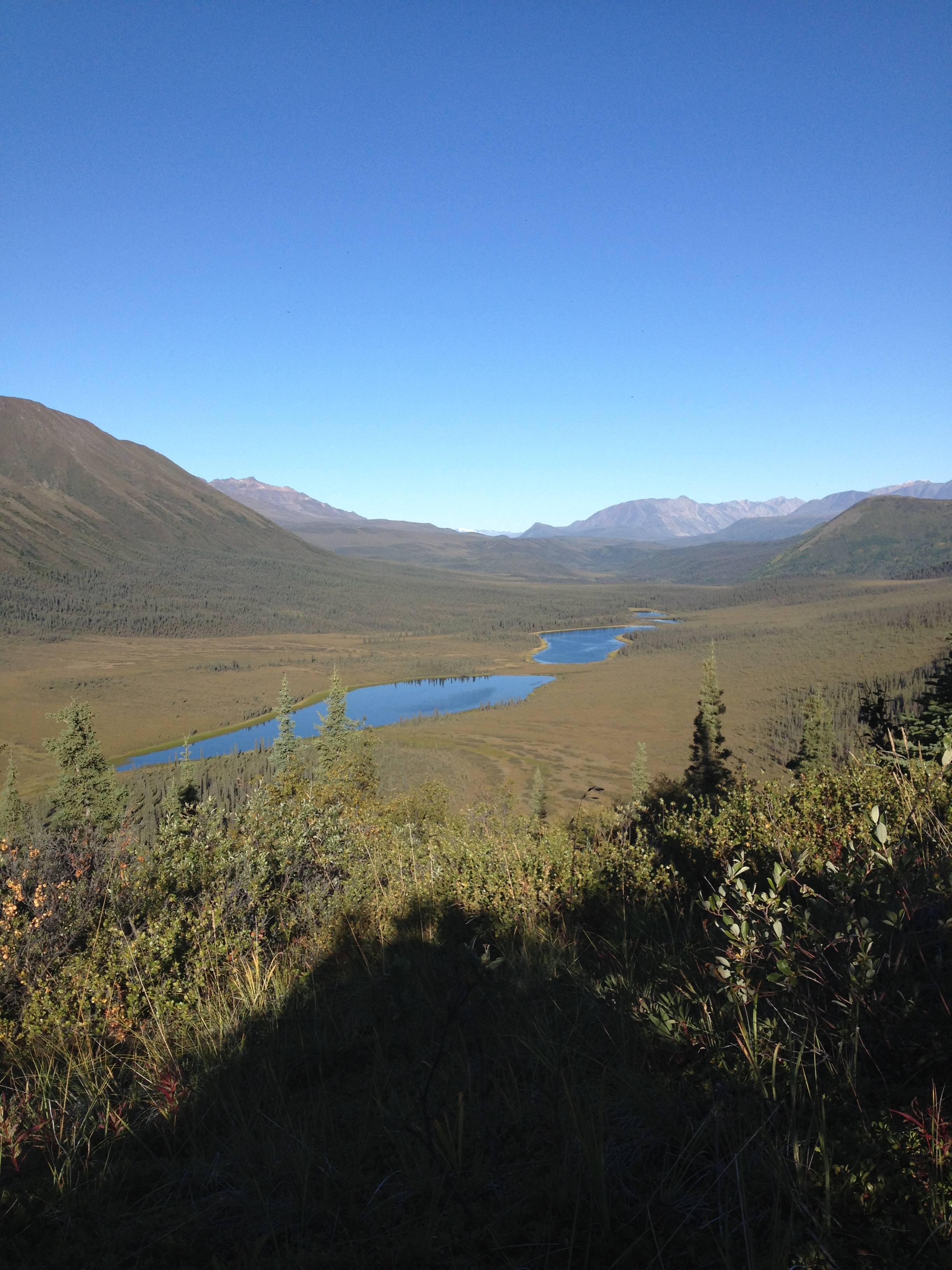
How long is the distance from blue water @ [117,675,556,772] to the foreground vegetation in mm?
61878

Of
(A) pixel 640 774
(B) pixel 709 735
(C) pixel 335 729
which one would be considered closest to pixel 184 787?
(C) pixel 335 729

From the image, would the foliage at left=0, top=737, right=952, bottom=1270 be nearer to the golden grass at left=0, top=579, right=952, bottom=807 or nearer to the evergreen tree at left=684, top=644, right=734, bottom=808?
the evergreen tree at left=684, top=644, right=734, bottom=808

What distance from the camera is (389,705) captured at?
109375mm

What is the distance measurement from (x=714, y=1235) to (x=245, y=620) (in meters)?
208

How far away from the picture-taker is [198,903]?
6082 mm

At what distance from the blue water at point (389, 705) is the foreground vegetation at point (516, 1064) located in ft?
203

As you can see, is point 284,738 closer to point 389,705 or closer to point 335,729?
point 335,729

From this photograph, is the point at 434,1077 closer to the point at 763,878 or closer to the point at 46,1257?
the point at 46,1257

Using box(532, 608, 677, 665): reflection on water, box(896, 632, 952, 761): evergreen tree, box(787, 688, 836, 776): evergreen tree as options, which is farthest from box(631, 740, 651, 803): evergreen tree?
box(532, 608, 677, 665): reflection on water

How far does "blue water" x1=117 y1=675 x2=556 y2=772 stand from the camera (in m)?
77.4

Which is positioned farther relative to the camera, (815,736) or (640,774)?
(640,774)

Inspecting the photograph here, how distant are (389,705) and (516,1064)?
108m

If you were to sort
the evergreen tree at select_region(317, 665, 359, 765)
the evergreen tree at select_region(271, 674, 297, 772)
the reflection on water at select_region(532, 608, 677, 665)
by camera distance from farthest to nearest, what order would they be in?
→ the reflection on water at select_region(532, 608, 677, 665), the evergreen tree at select_region(271, 674, 297, 772), the evergreen tree at select_region(317, 665, 359, 765)

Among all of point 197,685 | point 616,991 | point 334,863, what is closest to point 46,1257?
point 616,991
